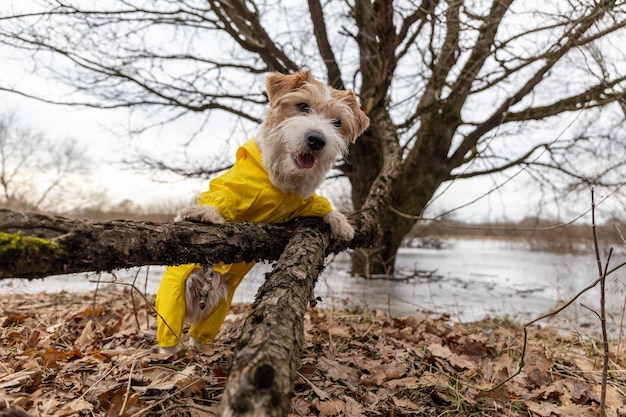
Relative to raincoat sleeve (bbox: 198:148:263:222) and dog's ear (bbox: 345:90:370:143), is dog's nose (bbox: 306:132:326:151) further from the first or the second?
dog's ear (bbox: 345:90:370:143)

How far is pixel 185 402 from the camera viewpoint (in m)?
2.06

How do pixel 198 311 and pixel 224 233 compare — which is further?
pixel 198 311

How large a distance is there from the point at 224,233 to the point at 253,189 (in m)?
0.76

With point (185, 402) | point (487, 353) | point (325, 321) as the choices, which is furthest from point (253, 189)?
point (487, 353)

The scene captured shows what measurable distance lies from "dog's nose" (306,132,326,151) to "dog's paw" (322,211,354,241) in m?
0.62

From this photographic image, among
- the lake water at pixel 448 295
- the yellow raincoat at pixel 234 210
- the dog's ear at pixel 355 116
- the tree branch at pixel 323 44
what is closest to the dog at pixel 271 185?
the yellow raincoat at pixel 234 210

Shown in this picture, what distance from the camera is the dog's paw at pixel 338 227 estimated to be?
3352mm

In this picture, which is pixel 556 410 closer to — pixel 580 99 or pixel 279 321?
pixel 279 321

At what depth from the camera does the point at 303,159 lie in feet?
10.5

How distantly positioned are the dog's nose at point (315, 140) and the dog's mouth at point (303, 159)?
0.08m

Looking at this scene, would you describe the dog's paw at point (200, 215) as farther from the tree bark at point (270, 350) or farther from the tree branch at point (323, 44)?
the tree branch at point (323, 44)

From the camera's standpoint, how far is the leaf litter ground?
208 centimetres

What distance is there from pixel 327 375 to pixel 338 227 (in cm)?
120

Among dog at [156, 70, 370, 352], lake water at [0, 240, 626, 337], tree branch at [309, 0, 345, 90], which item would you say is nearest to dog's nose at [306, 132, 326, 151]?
dog at [156, 70, 370, 352]
